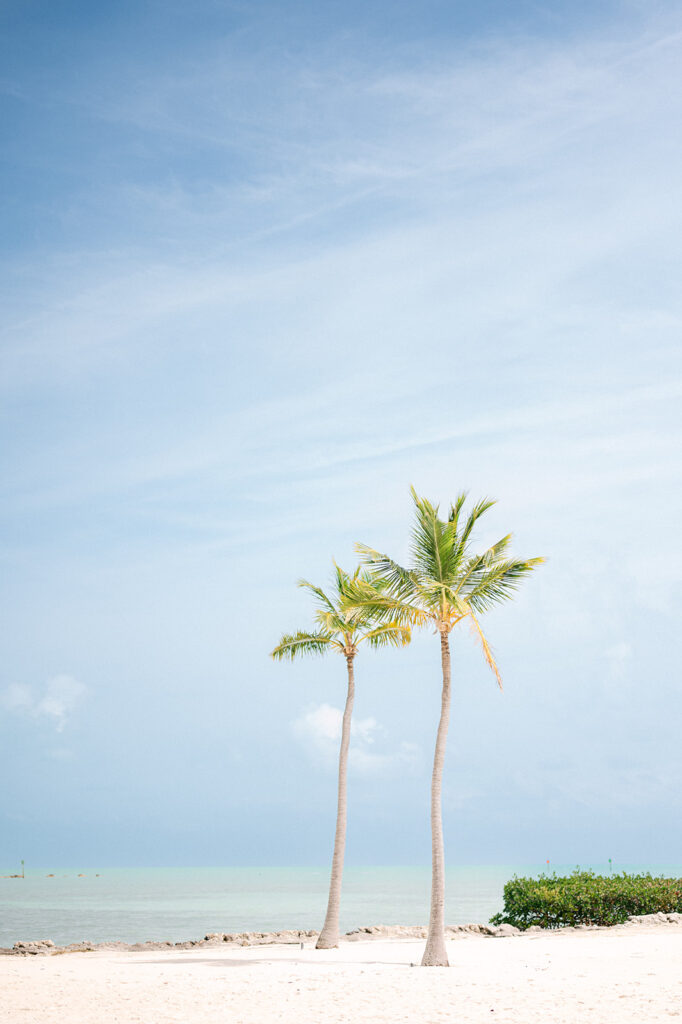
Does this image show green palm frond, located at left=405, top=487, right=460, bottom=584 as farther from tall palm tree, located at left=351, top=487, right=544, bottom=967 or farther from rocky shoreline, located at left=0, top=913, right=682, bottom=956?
rocky shoreline, located at left=0, top=913, right=682, bottom=956

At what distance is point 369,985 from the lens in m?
15.6

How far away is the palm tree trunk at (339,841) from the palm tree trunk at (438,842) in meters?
3.94

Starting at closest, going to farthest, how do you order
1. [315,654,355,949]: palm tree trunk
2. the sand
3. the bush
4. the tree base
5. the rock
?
1. the sand
2. the tree base
3. [315,654,355,949]: palm tree trunk
4. the bush
5. the rock

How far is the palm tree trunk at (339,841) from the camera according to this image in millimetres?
21891

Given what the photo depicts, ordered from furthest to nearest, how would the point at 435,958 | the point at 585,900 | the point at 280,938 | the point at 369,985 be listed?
the point at 280,938
the point at 585,900
the point at 435,958
the point at 369,985

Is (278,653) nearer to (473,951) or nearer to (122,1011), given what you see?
(473,951)

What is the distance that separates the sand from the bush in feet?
6.03

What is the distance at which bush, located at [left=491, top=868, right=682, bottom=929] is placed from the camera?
23922 mm

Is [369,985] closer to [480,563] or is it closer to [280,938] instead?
[480,563]

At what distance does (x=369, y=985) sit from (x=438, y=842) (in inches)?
127

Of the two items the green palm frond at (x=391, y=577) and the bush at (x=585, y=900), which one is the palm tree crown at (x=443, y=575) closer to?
the green palm frond at (x=391, y=577)

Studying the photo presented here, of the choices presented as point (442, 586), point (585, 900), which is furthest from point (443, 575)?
point (585, 900)

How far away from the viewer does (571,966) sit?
16969mm

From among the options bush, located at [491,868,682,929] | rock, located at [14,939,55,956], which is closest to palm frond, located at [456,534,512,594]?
bush, located at [491,868,682,929]
